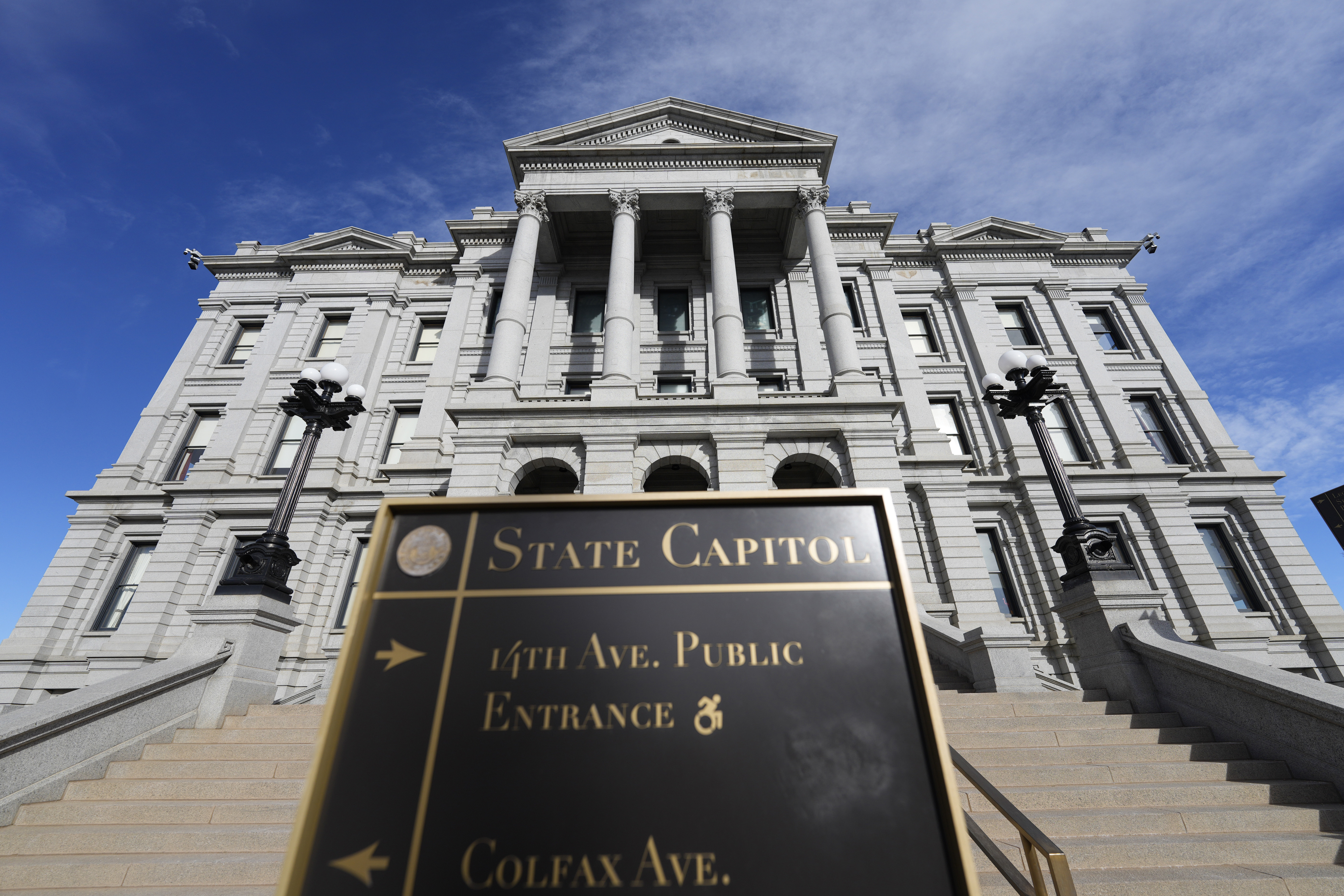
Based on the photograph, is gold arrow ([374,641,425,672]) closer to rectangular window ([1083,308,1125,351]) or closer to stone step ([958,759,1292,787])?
stone step ([958,759,1292,787])

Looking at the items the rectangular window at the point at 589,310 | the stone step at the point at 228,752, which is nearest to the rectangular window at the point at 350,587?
the stone step at the point at 228,752

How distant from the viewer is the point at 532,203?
19469 millimetres

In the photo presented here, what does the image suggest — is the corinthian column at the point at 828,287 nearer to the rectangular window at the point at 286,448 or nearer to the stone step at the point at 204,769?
the stone step at the point at 204,769

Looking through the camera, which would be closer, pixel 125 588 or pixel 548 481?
pixel 548 481

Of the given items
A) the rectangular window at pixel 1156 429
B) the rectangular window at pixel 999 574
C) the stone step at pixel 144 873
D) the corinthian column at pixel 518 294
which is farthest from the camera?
the rectangular window at pixel 1156 429

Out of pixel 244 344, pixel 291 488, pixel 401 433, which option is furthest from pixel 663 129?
pixel 244 344

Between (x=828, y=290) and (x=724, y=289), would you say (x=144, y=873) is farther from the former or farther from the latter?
(x=828, y=290)

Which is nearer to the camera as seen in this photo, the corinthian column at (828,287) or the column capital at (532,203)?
the corinthian column at (828,287)

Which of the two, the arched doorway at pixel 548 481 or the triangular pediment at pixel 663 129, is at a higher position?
the triangular pediment at pixel 663 129

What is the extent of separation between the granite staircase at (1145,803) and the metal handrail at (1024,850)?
1.80ft

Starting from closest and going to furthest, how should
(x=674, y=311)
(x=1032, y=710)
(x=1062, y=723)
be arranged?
(x=1062, y=723)
(x=1032, y=710)
(x=674, y=311)

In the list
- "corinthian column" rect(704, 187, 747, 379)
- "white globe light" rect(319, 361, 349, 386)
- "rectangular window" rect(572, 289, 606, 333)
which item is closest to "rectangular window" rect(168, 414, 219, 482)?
"white globe light" rect(319, 361, 349, 386)

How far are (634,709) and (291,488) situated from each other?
34.4ft

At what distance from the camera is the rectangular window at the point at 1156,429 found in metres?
20.8
